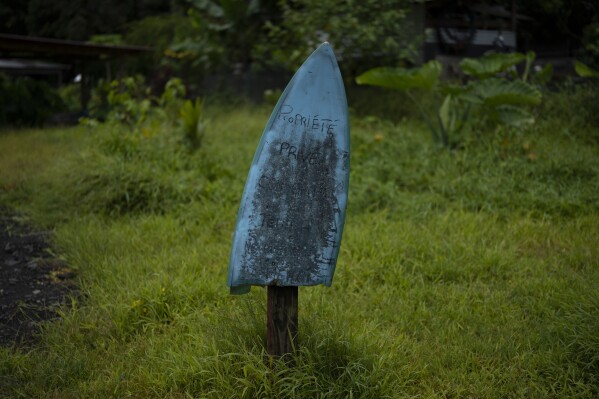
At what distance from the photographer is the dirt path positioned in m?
3.02

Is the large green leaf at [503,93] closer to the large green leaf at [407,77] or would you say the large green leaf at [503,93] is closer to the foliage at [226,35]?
the large green leaf at [407,77]

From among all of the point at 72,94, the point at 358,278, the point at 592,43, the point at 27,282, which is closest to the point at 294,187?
the point at 358,278

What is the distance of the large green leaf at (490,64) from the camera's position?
663 centimetres

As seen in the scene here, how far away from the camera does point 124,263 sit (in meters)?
3.70

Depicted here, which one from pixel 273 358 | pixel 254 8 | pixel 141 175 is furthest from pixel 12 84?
pixel 273 358

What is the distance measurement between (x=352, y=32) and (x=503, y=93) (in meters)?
4.42

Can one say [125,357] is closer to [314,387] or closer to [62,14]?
[314,387]

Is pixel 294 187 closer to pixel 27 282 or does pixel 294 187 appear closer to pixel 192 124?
pixel 27 282

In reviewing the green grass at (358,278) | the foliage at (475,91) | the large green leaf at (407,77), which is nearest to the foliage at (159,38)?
the green grass at (358,278)

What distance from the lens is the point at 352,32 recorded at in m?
9.92

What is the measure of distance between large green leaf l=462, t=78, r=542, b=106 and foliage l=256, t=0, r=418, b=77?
3.50m

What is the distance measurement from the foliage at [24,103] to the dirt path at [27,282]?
6404 mm

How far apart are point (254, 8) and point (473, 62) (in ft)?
23.1

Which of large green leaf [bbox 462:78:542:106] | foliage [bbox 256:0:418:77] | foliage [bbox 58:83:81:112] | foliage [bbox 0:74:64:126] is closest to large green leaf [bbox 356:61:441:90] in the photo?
large green leaf [bbox 462:78:542:106]
